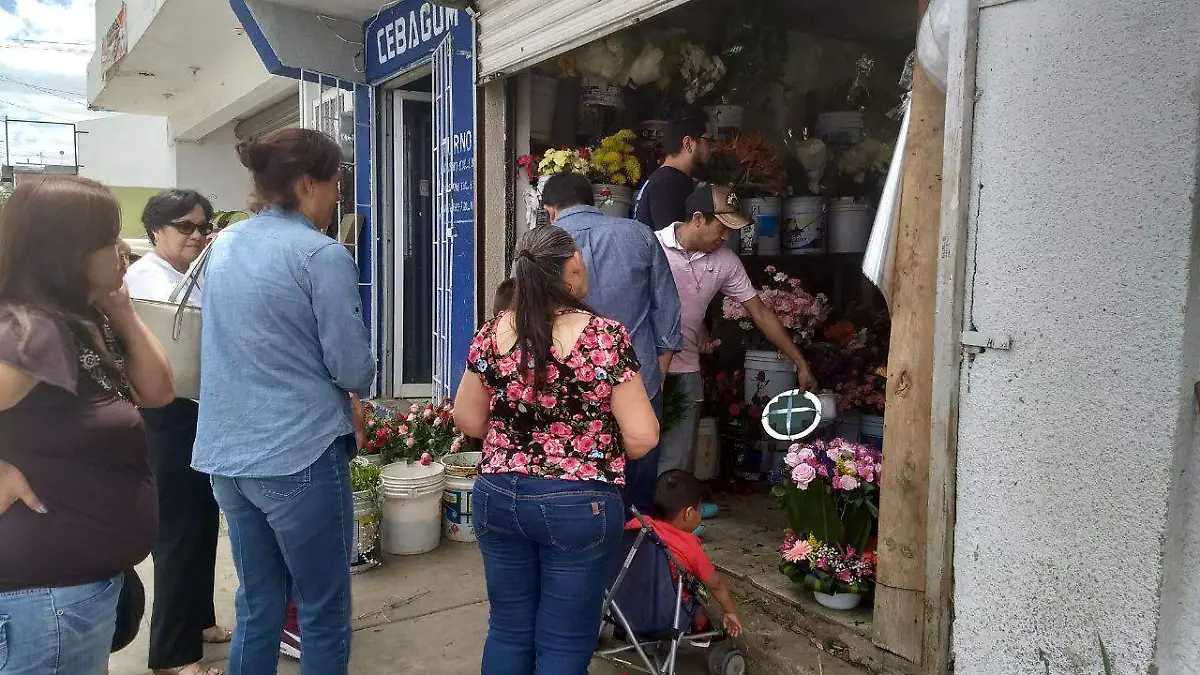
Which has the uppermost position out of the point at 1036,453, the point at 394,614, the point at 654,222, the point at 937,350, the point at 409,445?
the point at 654,222

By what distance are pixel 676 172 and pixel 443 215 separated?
248 centimetres

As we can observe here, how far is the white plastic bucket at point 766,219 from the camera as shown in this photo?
5312 millimetres

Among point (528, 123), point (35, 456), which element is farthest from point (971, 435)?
point (528, 123)

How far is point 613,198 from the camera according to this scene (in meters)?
5.26

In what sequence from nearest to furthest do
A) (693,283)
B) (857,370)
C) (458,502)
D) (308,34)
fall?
(693,283)
(458,502)
(857,370)
(308,34)

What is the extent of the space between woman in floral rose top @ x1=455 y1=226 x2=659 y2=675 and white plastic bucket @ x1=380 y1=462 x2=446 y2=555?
214cm

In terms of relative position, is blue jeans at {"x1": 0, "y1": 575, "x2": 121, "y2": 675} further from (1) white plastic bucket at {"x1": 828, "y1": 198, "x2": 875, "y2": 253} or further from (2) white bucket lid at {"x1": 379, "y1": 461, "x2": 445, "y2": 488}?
(1) white plastic bucket at {"x1": 828, "y1": 198, "x2": 875, "y2": 253}

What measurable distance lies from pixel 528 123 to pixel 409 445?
2.43m

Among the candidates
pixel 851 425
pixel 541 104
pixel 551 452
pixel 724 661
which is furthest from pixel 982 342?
pixel 541 104

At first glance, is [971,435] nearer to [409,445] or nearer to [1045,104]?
[1045,104]

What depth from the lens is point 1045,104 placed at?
7.38 feet

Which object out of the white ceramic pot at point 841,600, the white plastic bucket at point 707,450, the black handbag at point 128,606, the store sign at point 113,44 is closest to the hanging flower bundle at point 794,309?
the white plastic bucket at point 707,450

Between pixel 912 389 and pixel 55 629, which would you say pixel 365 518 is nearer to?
pixel 55 629

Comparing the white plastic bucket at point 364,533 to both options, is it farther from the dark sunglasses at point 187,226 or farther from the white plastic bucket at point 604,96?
the white plastic bucket at point 604,96
